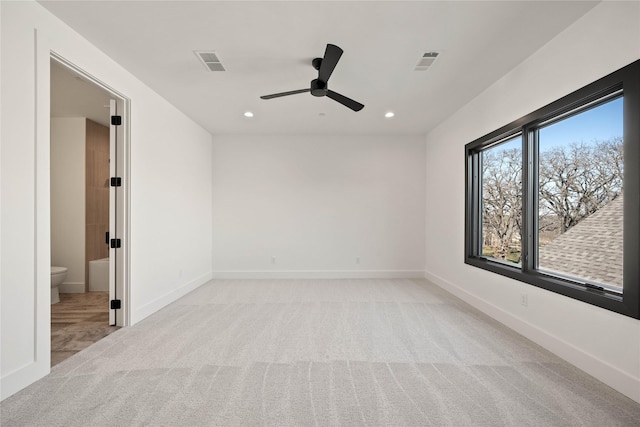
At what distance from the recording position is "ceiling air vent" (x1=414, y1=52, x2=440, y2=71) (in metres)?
2.90

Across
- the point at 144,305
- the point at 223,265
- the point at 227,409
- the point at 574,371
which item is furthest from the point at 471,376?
the point at 223,265

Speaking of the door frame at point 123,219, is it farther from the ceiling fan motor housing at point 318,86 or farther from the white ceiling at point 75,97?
the ceiling fan motor housing at point 318,86

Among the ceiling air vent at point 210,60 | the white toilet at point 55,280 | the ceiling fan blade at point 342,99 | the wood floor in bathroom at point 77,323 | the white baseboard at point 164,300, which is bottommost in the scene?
the wood floor in bathroom at point 77,323

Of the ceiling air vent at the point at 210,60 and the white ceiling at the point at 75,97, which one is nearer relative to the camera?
the ceiling air vent at the point at 210,60

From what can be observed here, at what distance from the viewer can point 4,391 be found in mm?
1988

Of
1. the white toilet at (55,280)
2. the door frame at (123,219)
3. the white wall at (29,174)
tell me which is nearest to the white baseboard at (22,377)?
the white wall at (29,174)

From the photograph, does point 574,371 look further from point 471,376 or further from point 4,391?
point 4,391

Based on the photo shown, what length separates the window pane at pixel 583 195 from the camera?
7.65ft

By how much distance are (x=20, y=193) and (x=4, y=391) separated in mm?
1301

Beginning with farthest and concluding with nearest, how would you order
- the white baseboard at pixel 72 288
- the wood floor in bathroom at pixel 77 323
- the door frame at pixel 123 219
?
the white baseboard at pixel 72 288, the door frame at pixel 123 219, the wood floor in bathroom at pixel 77 323

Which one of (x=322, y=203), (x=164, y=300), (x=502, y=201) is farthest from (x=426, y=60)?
(x=164, y=300)

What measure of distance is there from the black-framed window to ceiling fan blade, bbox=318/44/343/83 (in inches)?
77.1

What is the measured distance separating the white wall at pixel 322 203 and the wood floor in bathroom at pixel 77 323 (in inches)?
83.6

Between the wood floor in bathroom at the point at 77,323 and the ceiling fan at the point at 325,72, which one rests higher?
the ceiling fan at the point at 325,72
